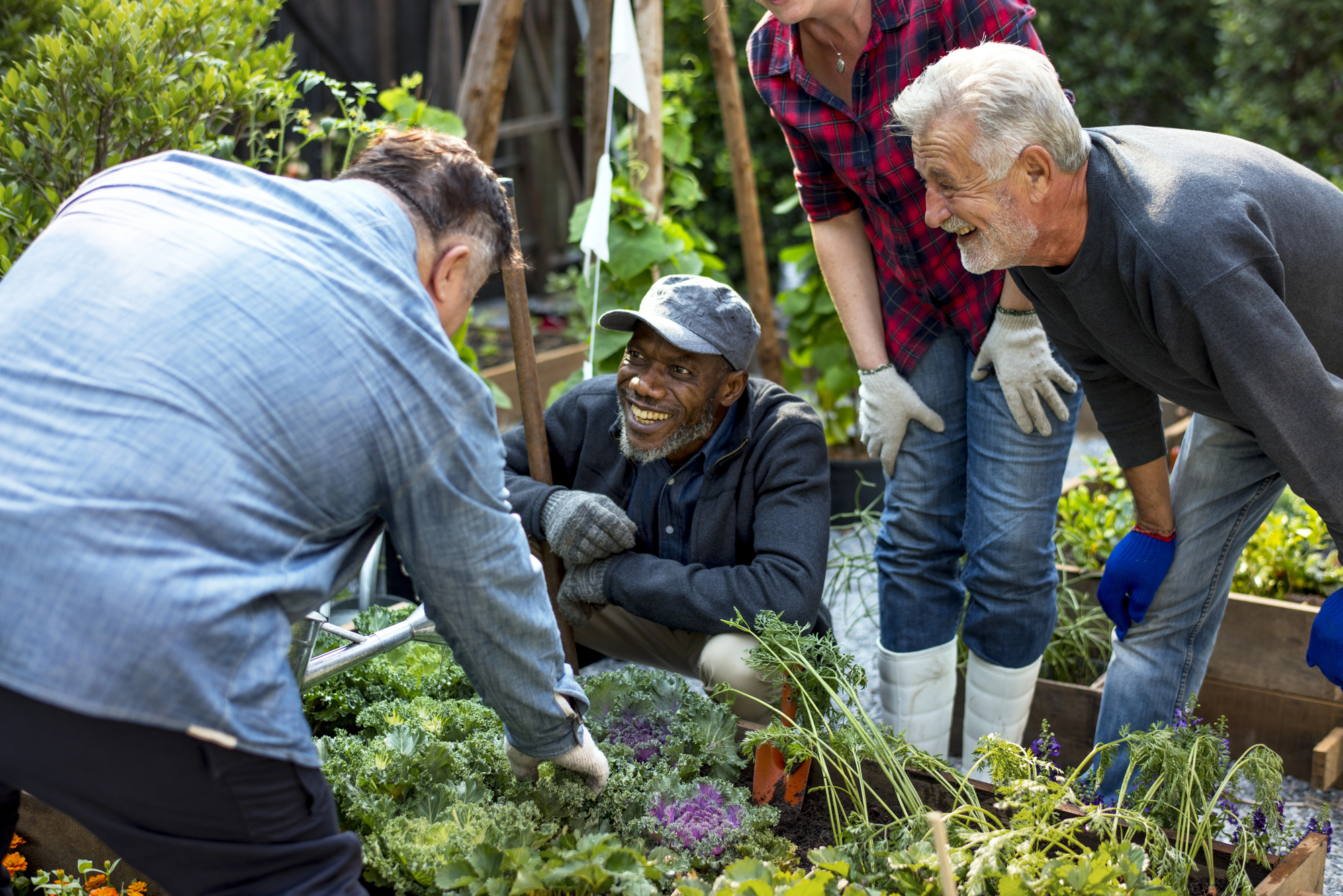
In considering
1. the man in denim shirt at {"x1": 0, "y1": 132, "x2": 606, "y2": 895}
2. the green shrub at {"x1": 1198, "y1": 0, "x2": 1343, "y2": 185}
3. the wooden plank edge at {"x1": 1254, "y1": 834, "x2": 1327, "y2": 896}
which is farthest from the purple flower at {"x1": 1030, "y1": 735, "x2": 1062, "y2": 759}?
the green shrub at {"x1": 1198, "y1": 0, "x2": 1343, "y2": 185}

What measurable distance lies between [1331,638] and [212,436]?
67.7 inches

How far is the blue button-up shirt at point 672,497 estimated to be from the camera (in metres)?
2.43

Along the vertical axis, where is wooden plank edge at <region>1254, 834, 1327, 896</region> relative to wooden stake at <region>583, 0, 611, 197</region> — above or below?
below

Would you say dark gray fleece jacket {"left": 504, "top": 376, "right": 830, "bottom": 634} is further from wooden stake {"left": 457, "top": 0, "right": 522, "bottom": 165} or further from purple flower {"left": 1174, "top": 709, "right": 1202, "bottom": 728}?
wooden stake {"left": 457, "top": 0, "right": 522, "bottom": 165}

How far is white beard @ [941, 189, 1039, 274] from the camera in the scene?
5.70 feet

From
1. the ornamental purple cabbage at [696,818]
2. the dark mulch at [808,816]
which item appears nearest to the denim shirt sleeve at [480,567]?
the ornamental purple cabbage at [696,818]

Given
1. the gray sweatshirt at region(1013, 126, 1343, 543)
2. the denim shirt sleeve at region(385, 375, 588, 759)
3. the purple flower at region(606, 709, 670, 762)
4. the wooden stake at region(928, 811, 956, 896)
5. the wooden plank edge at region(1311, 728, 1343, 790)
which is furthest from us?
the wooden plank edge at region(1311, 728, 1343, 790)

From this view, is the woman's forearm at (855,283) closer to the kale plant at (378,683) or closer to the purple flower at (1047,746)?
the purple flower at (1047,746)

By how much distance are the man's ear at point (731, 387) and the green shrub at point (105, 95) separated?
3.88 ft

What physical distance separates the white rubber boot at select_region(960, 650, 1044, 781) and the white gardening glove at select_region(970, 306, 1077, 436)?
551mm

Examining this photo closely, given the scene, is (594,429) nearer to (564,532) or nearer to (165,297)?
(564,532)

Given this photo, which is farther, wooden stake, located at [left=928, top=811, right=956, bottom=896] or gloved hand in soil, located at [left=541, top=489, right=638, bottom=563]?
gloved hand in soil, located at [left=541, top=489, right=638, bottom=563]

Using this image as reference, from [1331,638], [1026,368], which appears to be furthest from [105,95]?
[1331,638]

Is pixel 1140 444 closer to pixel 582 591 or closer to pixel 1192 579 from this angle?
pixel 1192 579
